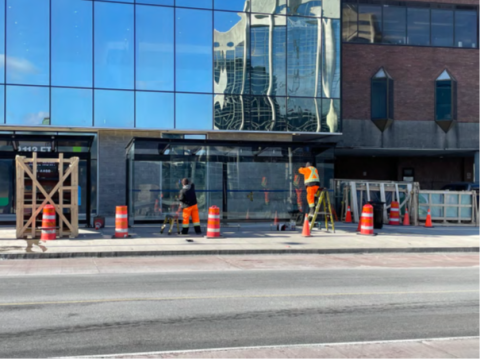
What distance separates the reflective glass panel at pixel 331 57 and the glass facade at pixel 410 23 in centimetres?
504

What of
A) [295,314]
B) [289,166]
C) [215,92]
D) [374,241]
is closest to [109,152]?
[215,92]

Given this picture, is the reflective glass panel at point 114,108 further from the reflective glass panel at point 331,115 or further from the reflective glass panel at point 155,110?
the reflective glass panel at point 331,115

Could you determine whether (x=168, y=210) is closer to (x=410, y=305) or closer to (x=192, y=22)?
(x=192, y=22)

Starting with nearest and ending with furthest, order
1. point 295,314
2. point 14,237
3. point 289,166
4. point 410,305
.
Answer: point 295,314, point 410,305, point 14,237, point 289,166

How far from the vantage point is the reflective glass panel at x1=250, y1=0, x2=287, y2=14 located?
2658cm

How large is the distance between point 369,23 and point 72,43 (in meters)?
17.0

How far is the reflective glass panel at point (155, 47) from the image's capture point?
25422 millimetres

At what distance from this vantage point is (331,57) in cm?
2720

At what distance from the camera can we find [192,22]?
2603cm

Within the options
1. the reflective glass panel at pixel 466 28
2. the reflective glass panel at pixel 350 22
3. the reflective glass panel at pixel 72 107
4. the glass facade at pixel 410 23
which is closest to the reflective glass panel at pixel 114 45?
the reflective glass panel at pixel 72 107

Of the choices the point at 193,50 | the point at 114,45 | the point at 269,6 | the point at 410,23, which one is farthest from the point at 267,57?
the point at 410,23

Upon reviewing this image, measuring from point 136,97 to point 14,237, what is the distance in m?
10.3

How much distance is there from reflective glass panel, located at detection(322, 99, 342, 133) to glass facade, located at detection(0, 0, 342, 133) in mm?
49

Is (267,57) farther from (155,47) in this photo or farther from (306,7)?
(155,47)
